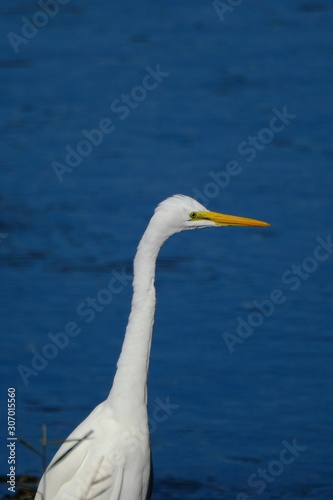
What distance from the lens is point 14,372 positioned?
6715mm

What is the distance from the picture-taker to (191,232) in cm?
813

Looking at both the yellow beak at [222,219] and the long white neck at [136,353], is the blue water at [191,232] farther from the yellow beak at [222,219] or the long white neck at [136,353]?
the yellow beak at [222,219]

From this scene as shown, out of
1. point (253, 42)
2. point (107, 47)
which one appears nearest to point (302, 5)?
point (253, 42)

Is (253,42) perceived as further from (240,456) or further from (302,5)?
(240,456)

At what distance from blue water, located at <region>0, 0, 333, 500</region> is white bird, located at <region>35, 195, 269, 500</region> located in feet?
4.15

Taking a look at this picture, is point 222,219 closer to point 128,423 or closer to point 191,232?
point 128,423

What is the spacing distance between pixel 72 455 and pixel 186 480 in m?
1.45

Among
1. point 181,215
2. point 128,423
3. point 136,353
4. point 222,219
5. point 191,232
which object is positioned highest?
point 181,215

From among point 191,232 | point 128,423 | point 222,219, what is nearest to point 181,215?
point 222,219

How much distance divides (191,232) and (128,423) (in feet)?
12.2

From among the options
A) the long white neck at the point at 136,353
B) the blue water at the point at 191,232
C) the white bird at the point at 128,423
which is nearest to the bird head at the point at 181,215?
the white bird at the point at 128,423

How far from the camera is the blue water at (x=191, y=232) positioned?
20.4 ft

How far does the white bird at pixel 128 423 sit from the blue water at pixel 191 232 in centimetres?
127

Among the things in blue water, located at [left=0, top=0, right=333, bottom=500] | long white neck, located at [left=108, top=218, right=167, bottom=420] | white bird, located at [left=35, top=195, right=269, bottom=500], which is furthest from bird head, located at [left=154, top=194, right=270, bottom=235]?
blue water, located at [left=0, top=0, right=333, bottom=500]
